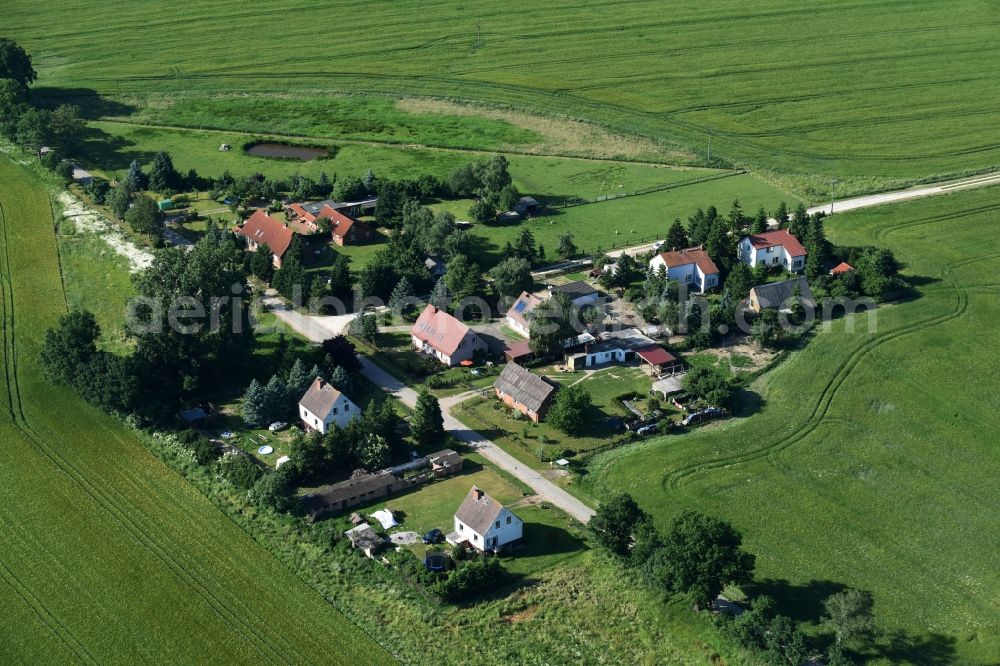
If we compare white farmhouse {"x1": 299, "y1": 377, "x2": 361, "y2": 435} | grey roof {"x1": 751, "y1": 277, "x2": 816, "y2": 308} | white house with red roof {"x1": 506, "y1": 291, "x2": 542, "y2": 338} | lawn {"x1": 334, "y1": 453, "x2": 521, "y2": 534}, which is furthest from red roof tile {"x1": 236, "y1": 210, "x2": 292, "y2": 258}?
grey roof {"x1": 751, "y1": 277, "x2": 816, "y2": 308}

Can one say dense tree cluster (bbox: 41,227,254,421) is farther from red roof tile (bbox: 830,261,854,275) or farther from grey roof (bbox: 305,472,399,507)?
red roof tile (bbox: 830,261,854,275)

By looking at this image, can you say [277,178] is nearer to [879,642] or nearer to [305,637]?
[305,637]

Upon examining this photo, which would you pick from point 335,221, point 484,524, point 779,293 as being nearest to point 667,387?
point 779,293

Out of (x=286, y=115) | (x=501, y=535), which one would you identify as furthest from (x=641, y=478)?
(x=286, y=115)

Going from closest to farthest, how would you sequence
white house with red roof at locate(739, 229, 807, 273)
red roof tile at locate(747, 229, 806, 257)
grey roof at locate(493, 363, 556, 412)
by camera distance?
grey roof at locate(493, 363, 556, 412) < red roof tile at locate(747, 229, 806, 257) < white house with red roof at locate(739, 229, 807, 273)

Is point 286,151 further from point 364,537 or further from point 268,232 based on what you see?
point 364,537

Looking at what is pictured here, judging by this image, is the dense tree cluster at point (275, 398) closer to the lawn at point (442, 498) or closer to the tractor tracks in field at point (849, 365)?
the lawn at point (442, 498)

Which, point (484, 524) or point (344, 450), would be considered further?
point (344, 450)

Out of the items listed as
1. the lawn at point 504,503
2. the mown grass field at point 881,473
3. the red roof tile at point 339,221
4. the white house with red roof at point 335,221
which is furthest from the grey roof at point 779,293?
the red roof tile at point 339,221
